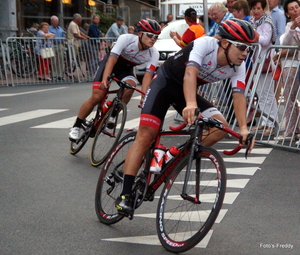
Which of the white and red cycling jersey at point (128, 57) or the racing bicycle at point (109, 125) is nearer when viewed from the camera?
the racing bicycle at point (109, 125)

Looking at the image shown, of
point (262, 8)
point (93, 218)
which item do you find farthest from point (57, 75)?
point (93, 218)

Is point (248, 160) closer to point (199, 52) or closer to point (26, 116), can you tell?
point (199, 52)

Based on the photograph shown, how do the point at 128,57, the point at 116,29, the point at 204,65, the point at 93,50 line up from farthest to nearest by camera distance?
the point at 116,29
the point at 93,50
the point at 128,57
the point at 204,65

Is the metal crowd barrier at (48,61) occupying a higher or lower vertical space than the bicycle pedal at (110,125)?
lower

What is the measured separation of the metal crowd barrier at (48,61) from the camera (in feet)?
61.4

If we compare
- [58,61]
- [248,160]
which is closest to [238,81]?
[248,160]

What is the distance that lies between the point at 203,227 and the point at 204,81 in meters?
1.50

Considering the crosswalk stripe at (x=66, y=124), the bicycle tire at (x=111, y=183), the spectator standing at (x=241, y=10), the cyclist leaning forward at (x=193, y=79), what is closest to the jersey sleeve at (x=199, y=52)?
the cyclist leaning forward at (x=193, y=79)

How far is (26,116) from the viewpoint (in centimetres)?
1198

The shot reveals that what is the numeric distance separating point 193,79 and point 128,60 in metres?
3.24

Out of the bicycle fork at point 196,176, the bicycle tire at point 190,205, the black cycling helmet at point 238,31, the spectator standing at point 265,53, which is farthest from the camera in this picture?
the spectator standing at point 265,53

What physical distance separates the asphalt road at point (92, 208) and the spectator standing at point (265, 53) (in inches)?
29.9

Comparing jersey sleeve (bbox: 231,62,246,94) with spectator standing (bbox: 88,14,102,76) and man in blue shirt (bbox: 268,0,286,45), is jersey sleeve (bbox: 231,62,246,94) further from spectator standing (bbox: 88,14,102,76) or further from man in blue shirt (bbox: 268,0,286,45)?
spectator standing (bbox: 88,14,102,76)

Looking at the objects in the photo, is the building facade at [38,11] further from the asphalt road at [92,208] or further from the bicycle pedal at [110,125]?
the bicycle pedal at [110,125]
